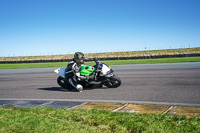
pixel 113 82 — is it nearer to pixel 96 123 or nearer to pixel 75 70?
pixel 75 70

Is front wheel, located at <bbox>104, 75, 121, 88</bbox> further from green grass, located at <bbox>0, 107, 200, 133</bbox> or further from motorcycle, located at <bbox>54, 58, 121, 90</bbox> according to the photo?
green grass, located at <bbox>0, 107, 200, 133</bbox>

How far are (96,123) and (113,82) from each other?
4.76 m

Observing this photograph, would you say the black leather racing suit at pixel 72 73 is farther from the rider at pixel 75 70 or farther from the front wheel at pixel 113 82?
the front wheel at pixel 113 82

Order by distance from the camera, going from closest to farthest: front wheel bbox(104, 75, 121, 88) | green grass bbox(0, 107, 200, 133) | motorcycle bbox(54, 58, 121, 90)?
green grass bbox(0, 107, 200, 133), motorcycle bbox(54, 58, 121, 90), front wheel bbox(104, 75, 121, 88)

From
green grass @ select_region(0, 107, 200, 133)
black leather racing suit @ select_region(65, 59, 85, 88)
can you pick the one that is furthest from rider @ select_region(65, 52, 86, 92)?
green grass @ select_region(0, 107, 200, 133)

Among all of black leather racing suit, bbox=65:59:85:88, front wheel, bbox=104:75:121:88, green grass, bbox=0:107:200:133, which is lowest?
green grass, bbox=0:107:200:133

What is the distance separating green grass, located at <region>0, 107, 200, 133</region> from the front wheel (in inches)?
155

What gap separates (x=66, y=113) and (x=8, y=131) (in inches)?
51.7

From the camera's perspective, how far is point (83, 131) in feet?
11.6

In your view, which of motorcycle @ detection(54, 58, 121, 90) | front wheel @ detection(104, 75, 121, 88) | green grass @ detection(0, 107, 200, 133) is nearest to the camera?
green grass @ detection(0, 107, 200, 133)

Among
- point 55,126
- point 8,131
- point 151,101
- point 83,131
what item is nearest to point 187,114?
point 151,101

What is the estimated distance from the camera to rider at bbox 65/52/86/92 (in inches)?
335

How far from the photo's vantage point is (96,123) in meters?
4.03

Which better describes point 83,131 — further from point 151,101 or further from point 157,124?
point 151,101
